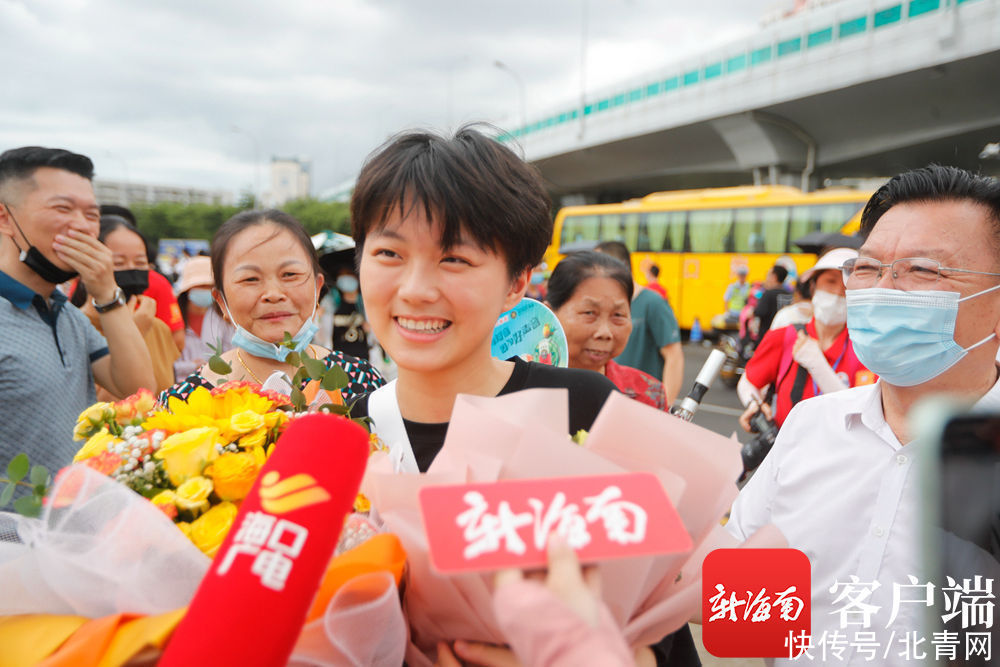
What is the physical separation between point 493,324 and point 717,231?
13.8m

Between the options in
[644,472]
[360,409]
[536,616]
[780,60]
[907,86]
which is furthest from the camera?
[780,60]

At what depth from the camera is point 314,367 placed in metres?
1.17

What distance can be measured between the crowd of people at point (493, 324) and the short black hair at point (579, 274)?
11 mm

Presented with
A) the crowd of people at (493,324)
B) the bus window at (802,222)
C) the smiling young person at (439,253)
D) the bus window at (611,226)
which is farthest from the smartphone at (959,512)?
the bus window at (611,226)

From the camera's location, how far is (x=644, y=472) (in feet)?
2.69

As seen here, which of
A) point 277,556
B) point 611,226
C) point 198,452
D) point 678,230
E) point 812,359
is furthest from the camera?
point 611,226

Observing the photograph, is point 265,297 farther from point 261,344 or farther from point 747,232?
point 747,232

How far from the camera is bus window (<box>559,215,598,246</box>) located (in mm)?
17078

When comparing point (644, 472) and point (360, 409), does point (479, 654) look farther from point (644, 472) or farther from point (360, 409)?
point (360, 409)

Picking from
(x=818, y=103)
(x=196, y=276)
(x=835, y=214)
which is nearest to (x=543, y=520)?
(x=196, y=276)

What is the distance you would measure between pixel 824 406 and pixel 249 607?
1643 millimetres

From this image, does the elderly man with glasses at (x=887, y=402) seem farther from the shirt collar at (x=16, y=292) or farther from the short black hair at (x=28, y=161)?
the short black hair at (x=28, y=161)

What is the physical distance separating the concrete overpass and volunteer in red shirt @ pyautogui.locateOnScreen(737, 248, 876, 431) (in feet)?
36.5

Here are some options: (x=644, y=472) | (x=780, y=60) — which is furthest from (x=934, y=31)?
(x=644, y=472)
